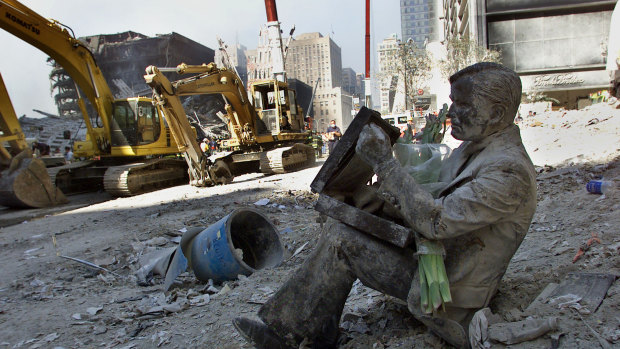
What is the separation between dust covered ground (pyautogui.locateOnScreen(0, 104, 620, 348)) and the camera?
7.36 feet

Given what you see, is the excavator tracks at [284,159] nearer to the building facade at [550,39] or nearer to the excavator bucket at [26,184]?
the excavator bucket at [26,184]

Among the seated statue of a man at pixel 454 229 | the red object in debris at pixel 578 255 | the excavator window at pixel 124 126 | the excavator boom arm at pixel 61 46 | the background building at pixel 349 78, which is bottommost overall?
the red object in debris at pixel 578 255

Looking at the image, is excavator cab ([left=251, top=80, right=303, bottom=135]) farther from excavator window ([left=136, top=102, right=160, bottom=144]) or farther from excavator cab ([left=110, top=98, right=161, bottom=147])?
excavator cab ([left=110, top=98, right=161, bottom=147])

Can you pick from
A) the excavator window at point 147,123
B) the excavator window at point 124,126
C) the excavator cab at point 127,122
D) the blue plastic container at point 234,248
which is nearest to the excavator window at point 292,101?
the excavator window at point 147,123

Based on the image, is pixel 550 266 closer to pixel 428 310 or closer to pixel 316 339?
pixel 428 310

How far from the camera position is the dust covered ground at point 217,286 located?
2.24 metres

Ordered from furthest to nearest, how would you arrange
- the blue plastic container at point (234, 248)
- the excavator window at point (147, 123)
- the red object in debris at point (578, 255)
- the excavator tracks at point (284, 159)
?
1. the excavator tracks at point (284, 159)
2. the excavator window at point (147, 123)
3. the blue plastic container at point (234, 248)
4. the red object in debris at point (578, 255)

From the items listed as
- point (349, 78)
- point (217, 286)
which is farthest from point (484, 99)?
point (349, 78)

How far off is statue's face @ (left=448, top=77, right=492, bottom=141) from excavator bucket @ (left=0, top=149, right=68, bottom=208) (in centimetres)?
1051

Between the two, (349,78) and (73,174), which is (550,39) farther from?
(349,78)

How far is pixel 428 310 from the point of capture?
69.9 inches

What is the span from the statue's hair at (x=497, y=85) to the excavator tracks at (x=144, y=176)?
9.88 meters

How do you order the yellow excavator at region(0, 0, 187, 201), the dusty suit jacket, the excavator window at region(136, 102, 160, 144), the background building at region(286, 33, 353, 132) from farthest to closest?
the background building at region(286, 33, 353, 132), the excavator window at region(136, 102, 160, 144), the yellow excavator at region(0, 0, 187, 201), the dusty suit jacket

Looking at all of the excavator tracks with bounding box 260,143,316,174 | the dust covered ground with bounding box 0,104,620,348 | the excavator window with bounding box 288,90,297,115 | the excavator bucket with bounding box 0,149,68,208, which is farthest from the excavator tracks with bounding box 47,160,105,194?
the excavator window with bounding box 288,90,297,115
